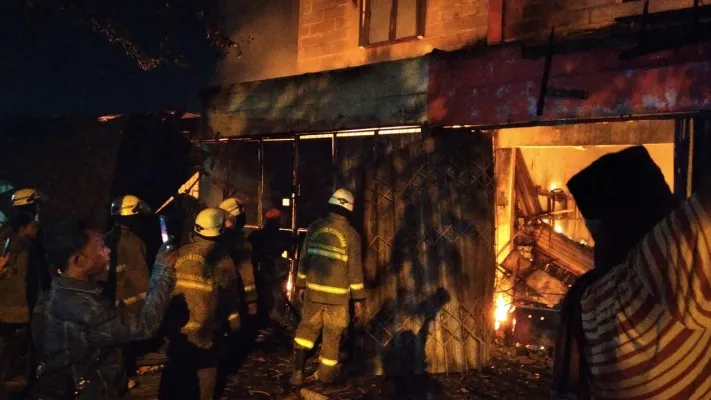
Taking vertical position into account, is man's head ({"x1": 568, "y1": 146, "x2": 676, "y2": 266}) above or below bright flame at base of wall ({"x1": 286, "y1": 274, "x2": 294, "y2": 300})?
above

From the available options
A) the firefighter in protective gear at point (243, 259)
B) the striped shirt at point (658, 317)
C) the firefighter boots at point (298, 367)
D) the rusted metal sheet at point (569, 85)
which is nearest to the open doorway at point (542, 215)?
the rusted metal sheet at point (569, 85)

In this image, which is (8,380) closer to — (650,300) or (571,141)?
(650,300)

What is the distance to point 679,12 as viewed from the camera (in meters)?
5.10

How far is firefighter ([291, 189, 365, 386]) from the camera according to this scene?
20.5 ft

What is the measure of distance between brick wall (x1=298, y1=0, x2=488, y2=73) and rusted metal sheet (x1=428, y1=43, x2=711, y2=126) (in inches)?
58.2

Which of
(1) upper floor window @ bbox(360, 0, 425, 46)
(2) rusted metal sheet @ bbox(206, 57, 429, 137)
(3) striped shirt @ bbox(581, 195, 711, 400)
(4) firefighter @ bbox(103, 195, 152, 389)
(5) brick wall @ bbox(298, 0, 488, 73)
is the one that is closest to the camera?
(3) striped shirt @ bbox(581, 195, 711, 400)

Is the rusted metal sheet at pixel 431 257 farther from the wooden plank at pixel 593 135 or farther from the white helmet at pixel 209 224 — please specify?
the white helmet at pixel 209 224

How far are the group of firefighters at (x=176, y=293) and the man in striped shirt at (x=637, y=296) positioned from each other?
10.4 ft

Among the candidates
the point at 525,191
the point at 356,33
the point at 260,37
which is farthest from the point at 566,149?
the point at 260,37

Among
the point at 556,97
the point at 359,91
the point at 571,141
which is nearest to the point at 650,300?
the point at 556,97

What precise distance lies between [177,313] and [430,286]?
3059 millimetres

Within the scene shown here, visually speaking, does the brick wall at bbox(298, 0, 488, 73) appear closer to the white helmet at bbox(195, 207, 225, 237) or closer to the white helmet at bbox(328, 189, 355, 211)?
the white helmet at bbox(328, 189, 355, 211)

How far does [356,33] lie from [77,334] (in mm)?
6751

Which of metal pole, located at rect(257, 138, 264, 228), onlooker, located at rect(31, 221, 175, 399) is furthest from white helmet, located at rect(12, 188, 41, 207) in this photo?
onlooker, located at rect(31, 221, 175, 399)
